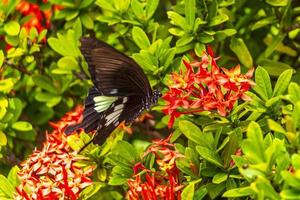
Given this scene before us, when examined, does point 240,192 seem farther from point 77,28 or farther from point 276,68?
point 77,28

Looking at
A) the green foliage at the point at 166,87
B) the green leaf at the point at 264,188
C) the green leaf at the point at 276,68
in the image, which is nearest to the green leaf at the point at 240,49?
the green foliage at the point at 166,87

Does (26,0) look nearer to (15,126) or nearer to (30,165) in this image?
(15,126)

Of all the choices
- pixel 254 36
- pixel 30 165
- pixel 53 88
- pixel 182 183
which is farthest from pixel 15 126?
pixel 254 36

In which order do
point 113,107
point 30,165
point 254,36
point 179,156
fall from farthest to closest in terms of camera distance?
1. point 254,36
2. point 113,107
3. point 30,165
4. point 179,156

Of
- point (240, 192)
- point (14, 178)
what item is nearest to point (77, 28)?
point (14, 178)

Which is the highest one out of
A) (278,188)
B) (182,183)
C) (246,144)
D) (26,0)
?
(26,0)

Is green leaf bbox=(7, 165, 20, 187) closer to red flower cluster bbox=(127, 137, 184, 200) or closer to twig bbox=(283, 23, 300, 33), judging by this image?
red flower cluster bbox=(127, 137, 184, 200)

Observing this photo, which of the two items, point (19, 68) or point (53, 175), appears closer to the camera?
point (53, 175)
